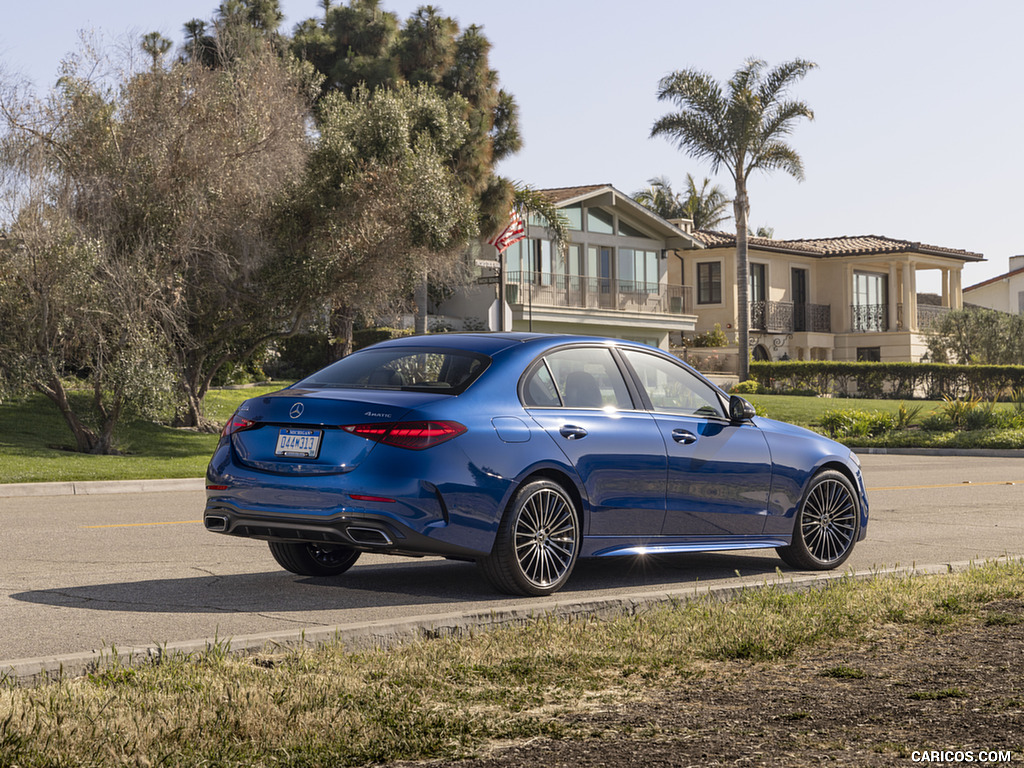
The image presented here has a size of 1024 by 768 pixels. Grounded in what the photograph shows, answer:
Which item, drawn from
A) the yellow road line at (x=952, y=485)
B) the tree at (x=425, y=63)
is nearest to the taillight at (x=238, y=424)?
the yellow road line at (x=952, y=485)

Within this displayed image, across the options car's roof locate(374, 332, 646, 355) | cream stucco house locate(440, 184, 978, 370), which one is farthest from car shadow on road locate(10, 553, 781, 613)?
cream stucco house locate(440, 184, 978, 370)

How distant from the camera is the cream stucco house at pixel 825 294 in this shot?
57031 millimetres

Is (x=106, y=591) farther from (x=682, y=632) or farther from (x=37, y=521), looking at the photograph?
(x=37, y=521)

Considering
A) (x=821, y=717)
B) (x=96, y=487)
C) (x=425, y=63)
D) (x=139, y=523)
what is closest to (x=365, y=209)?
(x=96, y=487)

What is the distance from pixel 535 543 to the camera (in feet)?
24.6

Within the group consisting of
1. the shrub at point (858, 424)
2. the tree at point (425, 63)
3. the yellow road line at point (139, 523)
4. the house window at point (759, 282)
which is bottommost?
the yellow road line at point (139, 523)

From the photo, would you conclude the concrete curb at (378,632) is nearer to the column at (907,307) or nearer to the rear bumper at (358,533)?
the rear bumper at (358,533)

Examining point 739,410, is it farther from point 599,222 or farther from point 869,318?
point 869,318

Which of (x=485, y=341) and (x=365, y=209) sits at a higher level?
(x=365, y=209)

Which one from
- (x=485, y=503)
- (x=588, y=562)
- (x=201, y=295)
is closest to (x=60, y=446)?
(x=201, y=295)

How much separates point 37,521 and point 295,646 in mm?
7937

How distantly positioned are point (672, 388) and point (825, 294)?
5399 cm

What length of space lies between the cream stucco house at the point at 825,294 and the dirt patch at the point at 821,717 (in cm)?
5033

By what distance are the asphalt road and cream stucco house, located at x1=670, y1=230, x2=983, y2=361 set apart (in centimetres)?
4309
